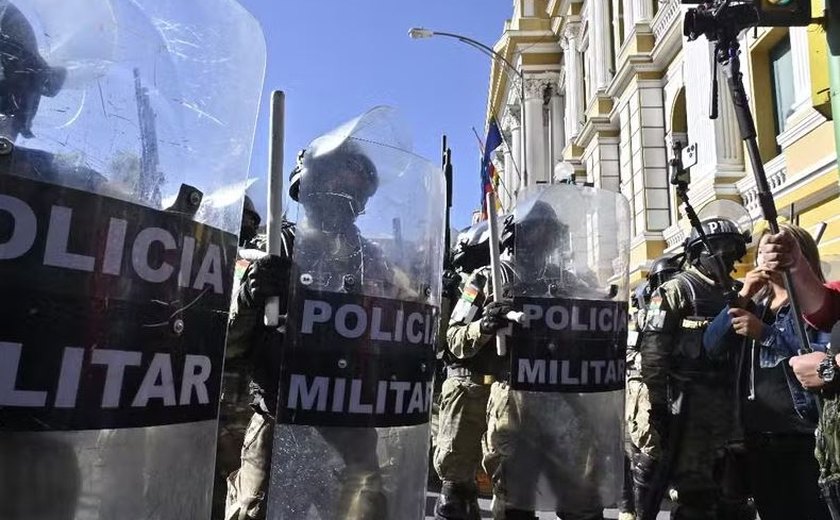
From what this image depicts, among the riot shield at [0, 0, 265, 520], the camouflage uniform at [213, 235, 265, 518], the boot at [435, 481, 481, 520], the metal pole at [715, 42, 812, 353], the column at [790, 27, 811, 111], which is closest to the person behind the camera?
the riot shield at [0, 0, 265, 520]

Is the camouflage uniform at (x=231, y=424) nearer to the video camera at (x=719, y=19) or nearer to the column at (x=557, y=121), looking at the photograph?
the video camera at (x=719, y=19)

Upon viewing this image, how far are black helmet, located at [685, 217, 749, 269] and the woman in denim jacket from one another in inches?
41.0

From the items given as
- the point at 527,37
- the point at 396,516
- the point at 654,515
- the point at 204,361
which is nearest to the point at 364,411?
the point at 396,516

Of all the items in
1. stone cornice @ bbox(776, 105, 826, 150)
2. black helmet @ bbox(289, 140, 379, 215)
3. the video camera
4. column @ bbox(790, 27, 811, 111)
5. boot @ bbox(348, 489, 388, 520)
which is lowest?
boot @ bbox(348, 489, 388, 520)

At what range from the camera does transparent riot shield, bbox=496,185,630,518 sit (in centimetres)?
313

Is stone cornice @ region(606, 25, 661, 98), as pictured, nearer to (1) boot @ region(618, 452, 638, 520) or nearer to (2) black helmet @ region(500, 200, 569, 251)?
(1) boot @ region(618, 452, 638, 520)

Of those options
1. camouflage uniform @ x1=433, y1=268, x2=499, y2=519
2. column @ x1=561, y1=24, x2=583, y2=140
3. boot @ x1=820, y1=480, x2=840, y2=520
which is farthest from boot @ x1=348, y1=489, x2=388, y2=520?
column @ x1=561, y1=24, x2=583, y2=140

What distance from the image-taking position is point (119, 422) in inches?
47.2

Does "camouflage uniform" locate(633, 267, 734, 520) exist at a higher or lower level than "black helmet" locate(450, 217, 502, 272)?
lower

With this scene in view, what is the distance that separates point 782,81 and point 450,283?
7364mm

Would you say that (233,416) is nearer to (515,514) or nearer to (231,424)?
(231,424)

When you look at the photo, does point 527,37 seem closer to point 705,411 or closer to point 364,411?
point 705,411

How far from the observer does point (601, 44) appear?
17953 millimetres

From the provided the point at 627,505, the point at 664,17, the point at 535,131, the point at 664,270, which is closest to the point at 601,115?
the point at 664,17
